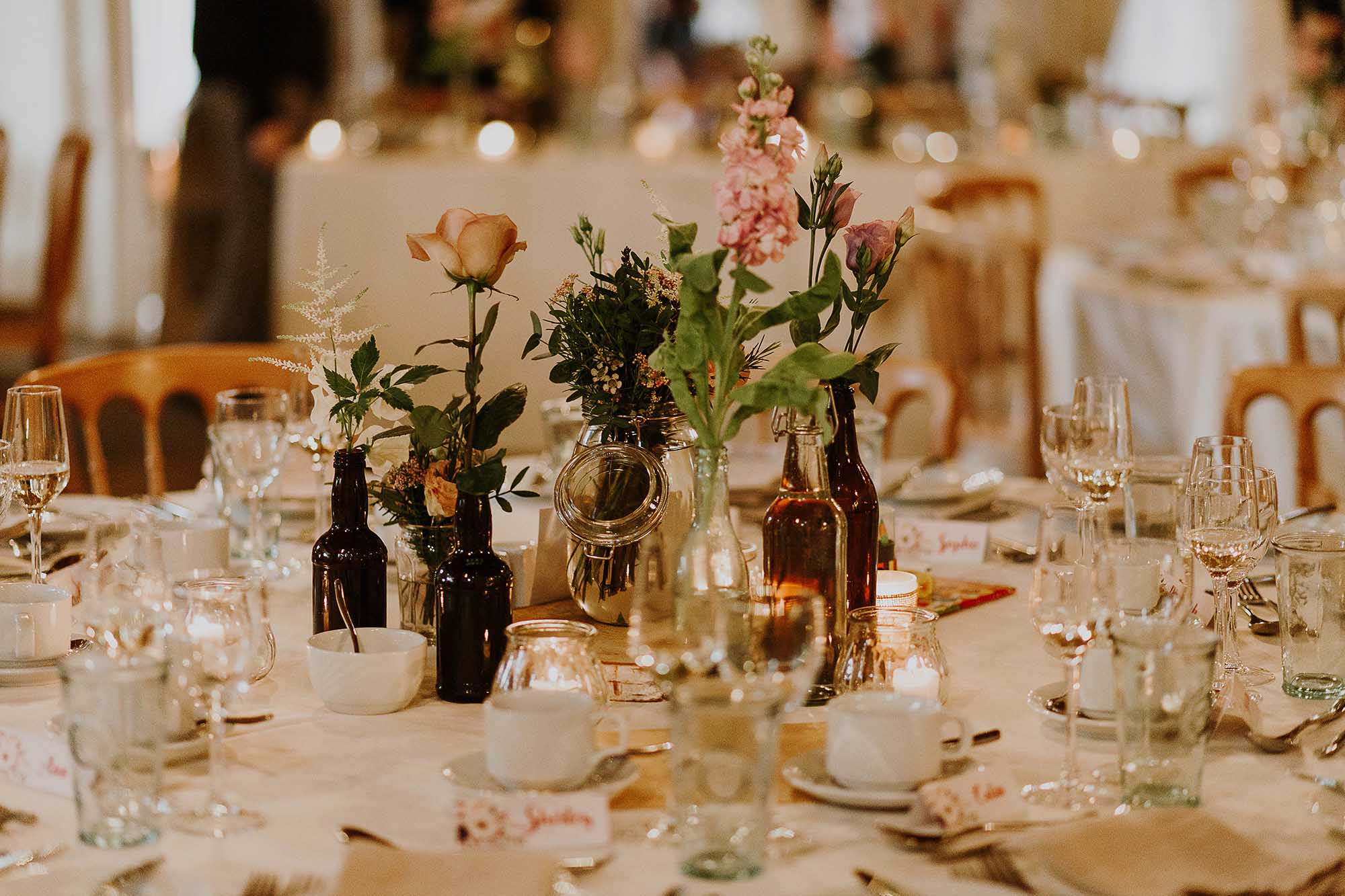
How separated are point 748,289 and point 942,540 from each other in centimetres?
80

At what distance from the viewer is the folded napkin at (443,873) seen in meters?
0.93

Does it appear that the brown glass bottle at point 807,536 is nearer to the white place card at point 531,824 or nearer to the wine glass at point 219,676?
the white place card at point 531,824

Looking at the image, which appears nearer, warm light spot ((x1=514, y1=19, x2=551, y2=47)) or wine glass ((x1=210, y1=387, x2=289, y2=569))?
wine glass ((x1=210, y1=387, x2=289, y2=569))

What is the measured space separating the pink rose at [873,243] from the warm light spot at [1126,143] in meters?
5.15

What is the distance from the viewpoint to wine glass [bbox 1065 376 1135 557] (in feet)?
4.83

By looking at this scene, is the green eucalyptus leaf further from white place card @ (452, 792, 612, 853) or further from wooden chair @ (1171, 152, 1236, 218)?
wooden chair @ (1171, 152, 1236, 218)

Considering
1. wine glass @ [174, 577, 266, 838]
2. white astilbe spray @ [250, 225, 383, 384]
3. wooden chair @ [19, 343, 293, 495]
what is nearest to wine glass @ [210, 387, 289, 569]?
white astilbe spray @ [250, 225, 383, 384]

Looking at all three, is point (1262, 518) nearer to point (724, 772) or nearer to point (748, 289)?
point (748, 289)

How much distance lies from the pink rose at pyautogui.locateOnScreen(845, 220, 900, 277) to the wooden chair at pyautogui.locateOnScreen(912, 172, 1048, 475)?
274 centimetres

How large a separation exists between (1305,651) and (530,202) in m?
4.09

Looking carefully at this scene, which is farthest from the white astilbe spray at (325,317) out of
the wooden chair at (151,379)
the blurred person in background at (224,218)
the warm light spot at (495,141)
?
the blurred person in background at (224,218)

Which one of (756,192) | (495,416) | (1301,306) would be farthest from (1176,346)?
(756,192)

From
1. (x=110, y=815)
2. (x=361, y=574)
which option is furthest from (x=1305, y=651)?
(x=110, y=815)

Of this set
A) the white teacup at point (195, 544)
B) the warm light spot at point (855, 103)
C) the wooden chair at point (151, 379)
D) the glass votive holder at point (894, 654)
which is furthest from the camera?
the warm light spot at point (855, 103)
